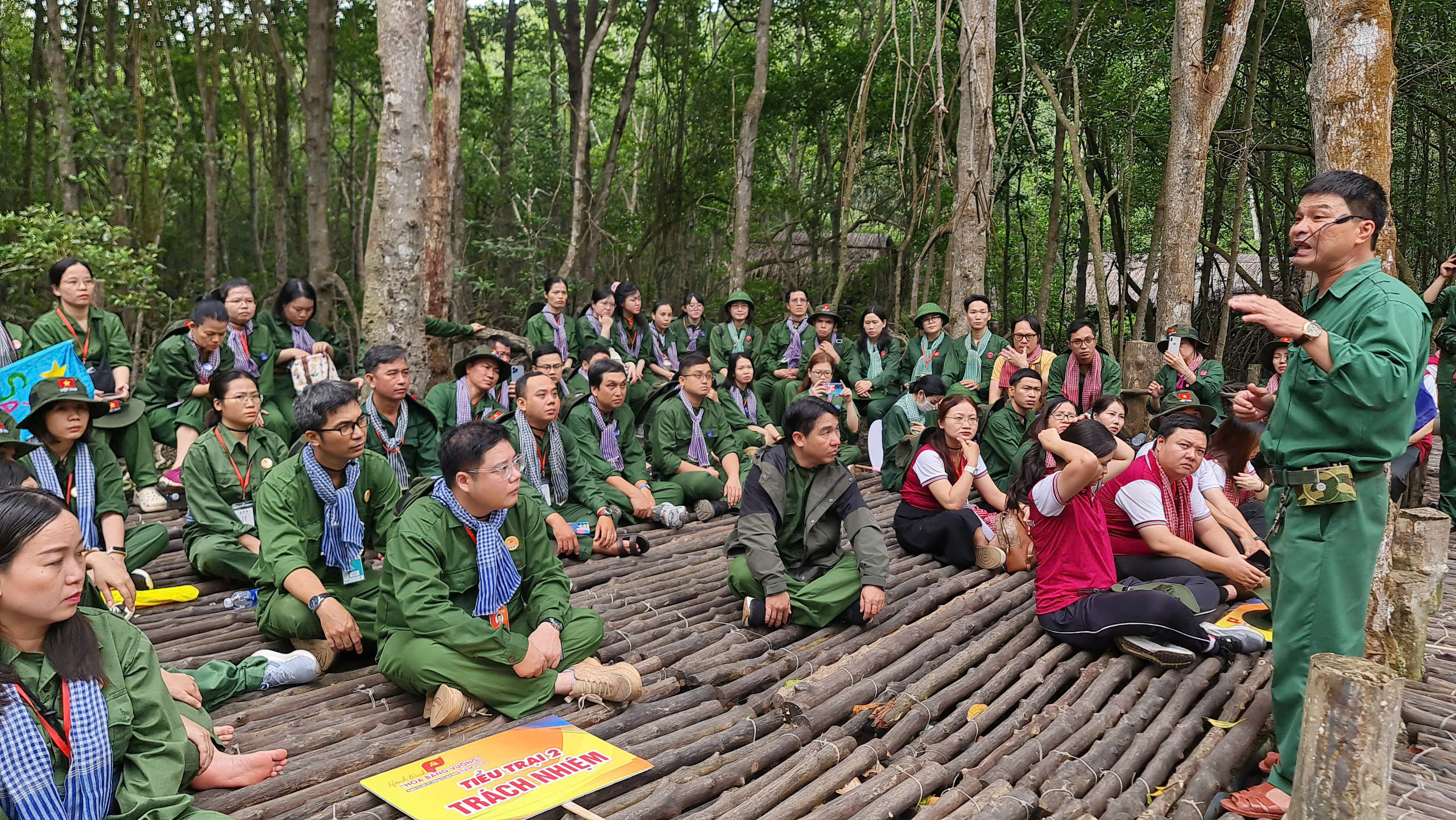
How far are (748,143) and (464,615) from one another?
7.77 meters

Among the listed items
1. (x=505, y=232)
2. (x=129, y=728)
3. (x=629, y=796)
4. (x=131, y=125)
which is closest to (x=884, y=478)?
(x=629, y=796)

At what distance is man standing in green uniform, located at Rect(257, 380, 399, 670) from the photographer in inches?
142

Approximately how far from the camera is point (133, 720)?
2.34 meters

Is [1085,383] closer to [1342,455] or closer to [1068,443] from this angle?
[1068,443]

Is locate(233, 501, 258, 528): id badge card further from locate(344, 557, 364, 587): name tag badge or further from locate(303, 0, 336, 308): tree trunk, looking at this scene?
locate(303, 0, 336, 308): tree trunk

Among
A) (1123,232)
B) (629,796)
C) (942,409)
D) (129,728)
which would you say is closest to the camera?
(129,728)

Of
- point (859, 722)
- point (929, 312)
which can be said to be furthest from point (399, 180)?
point (859, 722)

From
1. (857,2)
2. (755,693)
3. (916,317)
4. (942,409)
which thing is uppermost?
(857,2)

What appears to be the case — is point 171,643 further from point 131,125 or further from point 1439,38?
point 1439,38

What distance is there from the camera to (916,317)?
8086mm

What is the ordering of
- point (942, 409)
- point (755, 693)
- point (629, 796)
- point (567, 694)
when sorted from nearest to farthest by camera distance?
point (629, 796) < point (567, 694) < point (755, 693) < point (942, 409)

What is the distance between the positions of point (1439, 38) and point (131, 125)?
14.2 m

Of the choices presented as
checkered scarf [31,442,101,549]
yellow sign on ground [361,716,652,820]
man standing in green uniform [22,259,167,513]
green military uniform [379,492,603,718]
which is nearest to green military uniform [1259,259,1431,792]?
yellow sign on ground [361,716,652,820]

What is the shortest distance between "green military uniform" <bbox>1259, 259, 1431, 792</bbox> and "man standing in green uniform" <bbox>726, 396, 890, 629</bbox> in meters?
1.69
